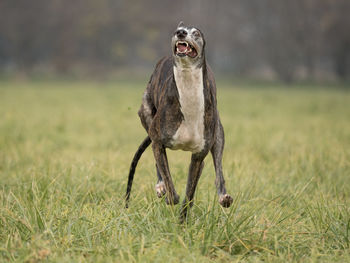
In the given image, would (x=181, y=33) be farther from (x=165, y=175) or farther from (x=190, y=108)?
(x=165, y=175)

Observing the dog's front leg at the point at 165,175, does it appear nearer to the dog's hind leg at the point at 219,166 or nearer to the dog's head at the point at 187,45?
the dog's hind leg at the point at 219,166

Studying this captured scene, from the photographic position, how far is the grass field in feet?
11.3

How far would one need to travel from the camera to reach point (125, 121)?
1309cm

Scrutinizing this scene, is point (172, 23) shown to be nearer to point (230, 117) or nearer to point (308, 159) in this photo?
point (230, 117)

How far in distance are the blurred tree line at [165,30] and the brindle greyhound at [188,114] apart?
3149 cm

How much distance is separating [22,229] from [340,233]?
237 centimetres

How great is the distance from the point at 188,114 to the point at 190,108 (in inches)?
1.9

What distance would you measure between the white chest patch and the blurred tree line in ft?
104

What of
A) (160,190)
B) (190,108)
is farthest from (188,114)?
(160,190)

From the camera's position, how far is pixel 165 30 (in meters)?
43.8

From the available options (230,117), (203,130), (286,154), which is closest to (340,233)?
(203,130)

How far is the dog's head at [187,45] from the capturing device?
3459 mm

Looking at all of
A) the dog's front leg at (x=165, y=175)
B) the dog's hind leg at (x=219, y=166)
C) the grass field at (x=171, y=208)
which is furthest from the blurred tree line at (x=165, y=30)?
the dog's front leg at (x=165, y=175)

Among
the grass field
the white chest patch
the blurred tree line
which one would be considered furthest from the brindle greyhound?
the blurred tree line
